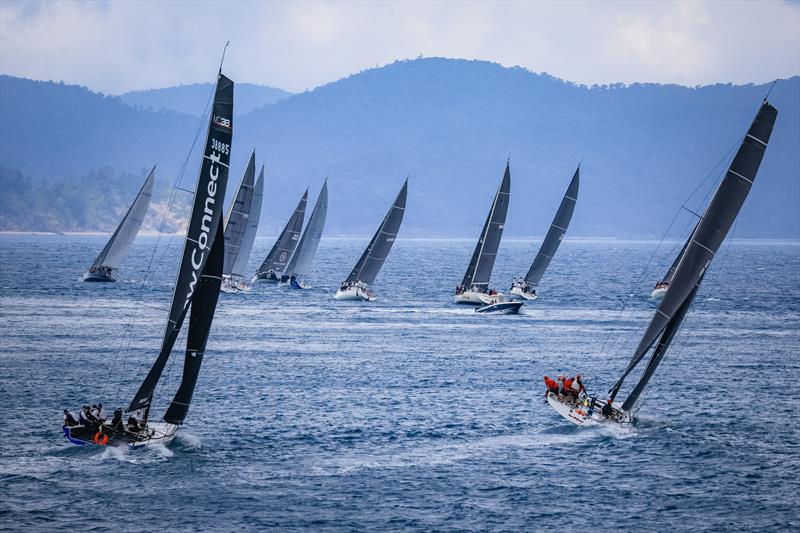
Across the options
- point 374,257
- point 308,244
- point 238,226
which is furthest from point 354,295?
point 308,244

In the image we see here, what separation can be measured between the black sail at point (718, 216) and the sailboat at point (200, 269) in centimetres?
1769

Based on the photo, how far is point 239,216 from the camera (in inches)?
3878

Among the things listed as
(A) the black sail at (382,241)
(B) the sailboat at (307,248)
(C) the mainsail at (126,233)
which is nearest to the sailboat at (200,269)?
(A) the black sail at (382,241)

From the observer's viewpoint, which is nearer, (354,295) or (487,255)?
(487,255)

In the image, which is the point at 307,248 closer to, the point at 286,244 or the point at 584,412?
the point at 286,244

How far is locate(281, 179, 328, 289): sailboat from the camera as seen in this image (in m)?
116

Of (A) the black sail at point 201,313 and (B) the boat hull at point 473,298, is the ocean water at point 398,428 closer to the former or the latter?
(A) the black sail at point 201,313

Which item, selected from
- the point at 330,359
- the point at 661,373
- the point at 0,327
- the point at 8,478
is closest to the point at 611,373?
the point at 661,373

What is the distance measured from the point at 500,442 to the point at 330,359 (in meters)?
22.4

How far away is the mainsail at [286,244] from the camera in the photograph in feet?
379

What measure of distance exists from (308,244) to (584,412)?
229 ft

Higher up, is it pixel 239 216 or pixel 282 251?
pixel 239 216

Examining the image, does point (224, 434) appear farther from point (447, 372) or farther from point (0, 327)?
point (0, 327)

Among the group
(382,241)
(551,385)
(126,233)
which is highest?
(382,241)
